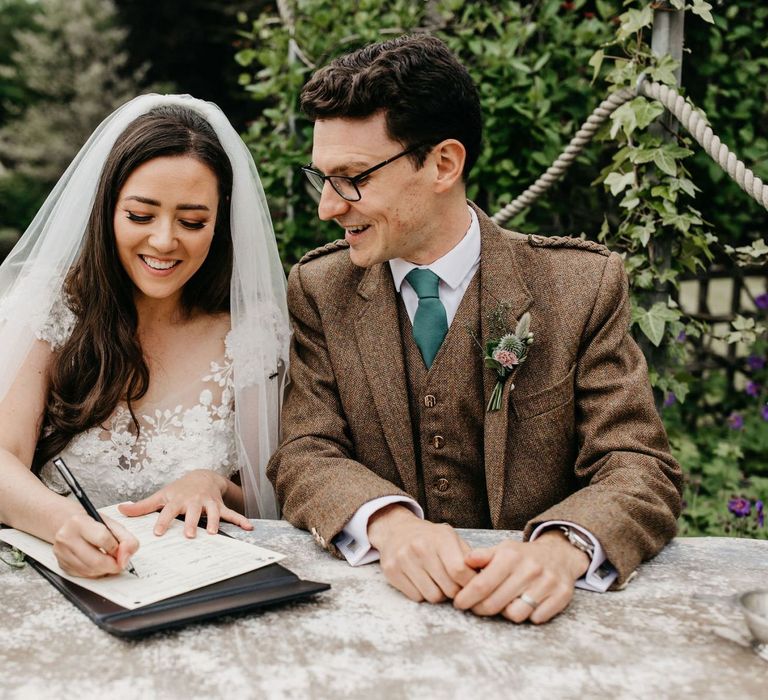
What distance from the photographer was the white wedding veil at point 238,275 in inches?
101

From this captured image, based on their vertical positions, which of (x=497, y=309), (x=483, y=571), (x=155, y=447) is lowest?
(x=155, y=447)

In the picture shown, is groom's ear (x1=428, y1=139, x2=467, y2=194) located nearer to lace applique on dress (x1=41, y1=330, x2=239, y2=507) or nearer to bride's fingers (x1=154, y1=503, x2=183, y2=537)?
lace applique on dress (x1=41, y1=330, x2=239, y2=507)

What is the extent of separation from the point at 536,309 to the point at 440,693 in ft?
3.88

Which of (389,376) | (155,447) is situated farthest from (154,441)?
(389,376)

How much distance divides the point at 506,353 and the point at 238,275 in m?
0.96

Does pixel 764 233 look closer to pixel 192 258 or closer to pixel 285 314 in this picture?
pixel 285 314

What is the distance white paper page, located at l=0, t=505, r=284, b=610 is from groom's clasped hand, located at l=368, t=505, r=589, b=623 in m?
0.27

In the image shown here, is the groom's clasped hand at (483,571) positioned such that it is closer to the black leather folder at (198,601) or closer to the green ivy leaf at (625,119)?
the black leather folder at (198,601)

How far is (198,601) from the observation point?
5.23 feet

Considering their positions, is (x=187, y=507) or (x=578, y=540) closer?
(x=578, y=540)

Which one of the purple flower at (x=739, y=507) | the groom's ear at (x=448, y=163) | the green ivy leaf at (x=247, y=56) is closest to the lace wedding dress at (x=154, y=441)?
the groom's ear at (x=448, y=163)

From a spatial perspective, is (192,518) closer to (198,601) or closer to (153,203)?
(198,601)

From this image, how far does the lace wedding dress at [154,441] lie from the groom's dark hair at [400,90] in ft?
2.85

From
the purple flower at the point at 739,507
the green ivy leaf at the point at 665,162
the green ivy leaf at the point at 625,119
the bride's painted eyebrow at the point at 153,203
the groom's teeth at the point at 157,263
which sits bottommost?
the purple flower at the point at 739,507
